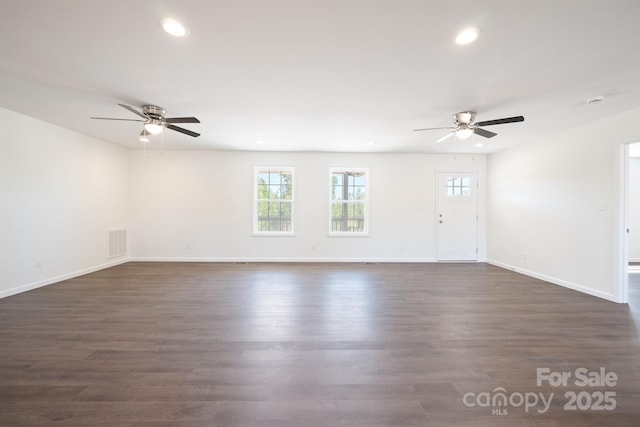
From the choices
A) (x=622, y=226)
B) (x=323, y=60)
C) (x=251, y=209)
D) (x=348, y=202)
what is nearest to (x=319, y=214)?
Result: (x=348, y=202)

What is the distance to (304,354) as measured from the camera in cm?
218

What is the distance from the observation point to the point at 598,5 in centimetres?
164

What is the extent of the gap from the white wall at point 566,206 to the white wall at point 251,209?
2.88 ft

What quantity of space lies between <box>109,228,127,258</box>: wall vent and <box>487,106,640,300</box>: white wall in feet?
27.6

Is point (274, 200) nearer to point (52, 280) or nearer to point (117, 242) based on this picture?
point (117, 242)

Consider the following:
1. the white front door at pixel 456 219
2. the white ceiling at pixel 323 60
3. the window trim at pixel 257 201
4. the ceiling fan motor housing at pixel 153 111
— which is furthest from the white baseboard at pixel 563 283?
the ceiling fan motor housing at pixel 153 111

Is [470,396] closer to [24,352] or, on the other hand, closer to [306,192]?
[24,352]

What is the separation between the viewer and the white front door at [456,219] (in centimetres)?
607

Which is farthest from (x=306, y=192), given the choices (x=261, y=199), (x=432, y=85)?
(x=432, y=85)

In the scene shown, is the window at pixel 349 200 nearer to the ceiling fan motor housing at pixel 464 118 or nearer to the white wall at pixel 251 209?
the white wall at pixel 251 209

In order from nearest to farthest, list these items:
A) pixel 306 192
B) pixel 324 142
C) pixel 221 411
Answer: pixel 221 411, pixel 324 142, pixel 306 192

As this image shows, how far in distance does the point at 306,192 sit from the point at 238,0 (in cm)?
449

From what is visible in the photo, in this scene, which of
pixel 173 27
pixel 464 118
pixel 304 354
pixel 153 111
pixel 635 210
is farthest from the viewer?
pixel 635 210

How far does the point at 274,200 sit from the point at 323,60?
13.5 feet
